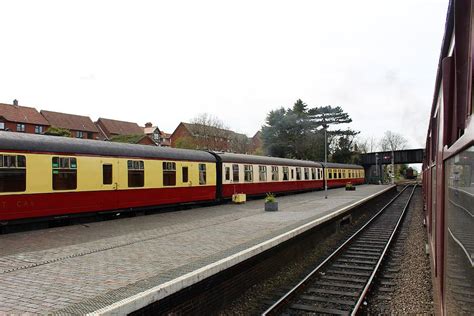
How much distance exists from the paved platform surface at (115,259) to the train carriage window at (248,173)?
975 centimetres

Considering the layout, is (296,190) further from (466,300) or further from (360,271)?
(466,300)

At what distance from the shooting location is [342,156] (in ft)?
220

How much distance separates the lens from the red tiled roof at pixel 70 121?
60719mm

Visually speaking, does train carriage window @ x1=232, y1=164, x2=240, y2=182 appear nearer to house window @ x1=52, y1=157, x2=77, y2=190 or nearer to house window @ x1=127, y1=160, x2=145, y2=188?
house window @ x1=127, y1=160, x2=145, y2=188

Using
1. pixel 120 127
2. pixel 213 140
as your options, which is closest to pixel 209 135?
pixel 213 140

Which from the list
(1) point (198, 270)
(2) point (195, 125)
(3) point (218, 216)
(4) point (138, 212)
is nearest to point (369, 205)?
(3) point (218, 216)

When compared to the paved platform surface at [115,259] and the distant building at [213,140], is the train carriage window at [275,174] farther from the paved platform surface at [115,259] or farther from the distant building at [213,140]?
the distant building at [213,140]

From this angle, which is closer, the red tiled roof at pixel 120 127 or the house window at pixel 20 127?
the house window at pixel 20 127

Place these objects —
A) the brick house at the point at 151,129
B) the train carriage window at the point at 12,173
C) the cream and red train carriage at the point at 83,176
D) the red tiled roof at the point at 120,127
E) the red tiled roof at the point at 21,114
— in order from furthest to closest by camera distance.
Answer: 1. the brick house at the point at 151,129
2. the red tiled roof at the point at 120,127
3. the red tiled roof at the point at 21,114
4. the cream and red train carriage at the point at 83,176
5. the train carriage window at the point at 12,173

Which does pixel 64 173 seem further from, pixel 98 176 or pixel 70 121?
pixel 70 121

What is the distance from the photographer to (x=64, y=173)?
1223 centimetres

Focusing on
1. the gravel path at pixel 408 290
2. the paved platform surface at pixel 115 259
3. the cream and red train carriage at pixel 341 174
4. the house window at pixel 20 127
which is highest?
the house window at pixel 20 127

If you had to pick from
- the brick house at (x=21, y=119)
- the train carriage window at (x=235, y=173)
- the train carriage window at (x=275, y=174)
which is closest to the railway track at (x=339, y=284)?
the train carriage window at (x=235, y=173)

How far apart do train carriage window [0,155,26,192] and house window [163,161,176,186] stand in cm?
634
